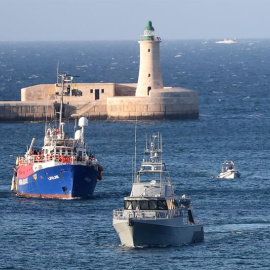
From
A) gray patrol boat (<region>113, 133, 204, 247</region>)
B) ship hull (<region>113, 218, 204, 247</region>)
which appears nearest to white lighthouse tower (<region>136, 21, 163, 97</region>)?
gray patrol boat (<region>113, 133, 204, 247</region>)

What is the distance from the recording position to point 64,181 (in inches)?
3388

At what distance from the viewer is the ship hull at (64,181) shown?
8594 centimetres

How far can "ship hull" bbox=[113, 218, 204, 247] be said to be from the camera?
64625 millimetres

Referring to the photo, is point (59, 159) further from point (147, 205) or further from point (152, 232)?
point (152, 232)

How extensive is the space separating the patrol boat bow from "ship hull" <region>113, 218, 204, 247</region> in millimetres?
19744

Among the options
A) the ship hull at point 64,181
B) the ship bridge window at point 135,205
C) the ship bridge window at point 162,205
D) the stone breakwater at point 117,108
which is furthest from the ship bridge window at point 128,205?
the stone breakwater at point 117,108

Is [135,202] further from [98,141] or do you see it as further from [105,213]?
[98,141]

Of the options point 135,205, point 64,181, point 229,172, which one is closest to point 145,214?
point 135,205

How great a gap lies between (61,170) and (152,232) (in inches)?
864

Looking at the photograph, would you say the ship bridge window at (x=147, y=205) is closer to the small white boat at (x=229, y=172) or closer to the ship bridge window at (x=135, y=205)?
the ship bridge window at (x=135, y=205)

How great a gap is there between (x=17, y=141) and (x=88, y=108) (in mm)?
22979

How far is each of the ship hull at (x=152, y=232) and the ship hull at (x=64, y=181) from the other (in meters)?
19.6

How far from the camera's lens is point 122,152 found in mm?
111250

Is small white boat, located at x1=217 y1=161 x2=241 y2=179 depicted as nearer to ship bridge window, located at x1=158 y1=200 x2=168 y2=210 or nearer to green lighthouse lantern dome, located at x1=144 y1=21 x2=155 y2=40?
ship bridge window, located at x1=158 y1=200 x2=168 y2=210
